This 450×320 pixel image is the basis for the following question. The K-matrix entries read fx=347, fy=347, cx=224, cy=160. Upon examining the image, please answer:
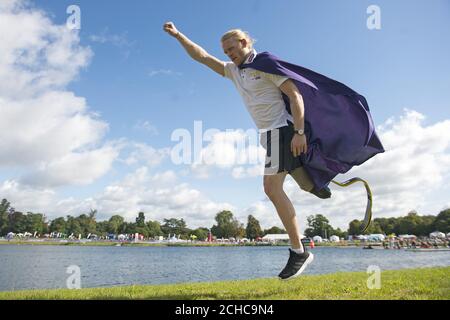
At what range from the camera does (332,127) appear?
488cm

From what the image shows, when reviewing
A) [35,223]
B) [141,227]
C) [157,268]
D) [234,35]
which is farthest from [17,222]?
[234,35]

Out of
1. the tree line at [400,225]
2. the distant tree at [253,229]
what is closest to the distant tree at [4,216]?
the distant tree at [253,229]

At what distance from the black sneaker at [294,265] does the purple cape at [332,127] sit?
977mm

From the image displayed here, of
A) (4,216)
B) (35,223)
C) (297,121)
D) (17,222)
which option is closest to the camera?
(297,121)

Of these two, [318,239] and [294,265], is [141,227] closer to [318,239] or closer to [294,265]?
[318,239]

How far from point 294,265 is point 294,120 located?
1837 mm

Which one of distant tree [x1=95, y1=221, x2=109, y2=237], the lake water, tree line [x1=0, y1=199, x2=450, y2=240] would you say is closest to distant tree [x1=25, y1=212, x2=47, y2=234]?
tree line [x1=0, y1=199, x2=450, y2=240]

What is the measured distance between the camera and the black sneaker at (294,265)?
4.39 metres

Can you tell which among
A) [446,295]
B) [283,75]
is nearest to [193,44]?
[283,75]

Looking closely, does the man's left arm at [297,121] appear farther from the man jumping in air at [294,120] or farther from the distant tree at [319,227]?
the distant tree at [319,227]

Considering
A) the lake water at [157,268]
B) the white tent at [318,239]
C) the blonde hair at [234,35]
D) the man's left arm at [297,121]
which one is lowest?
the white tent at [318,239]

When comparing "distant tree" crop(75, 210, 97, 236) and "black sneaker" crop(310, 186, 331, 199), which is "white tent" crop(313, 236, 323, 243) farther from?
"black sneaker" crop(310, 186, 331, 199)
